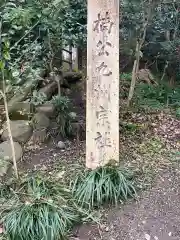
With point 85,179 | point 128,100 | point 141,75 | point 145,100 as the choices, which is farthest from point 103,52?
point 141,75

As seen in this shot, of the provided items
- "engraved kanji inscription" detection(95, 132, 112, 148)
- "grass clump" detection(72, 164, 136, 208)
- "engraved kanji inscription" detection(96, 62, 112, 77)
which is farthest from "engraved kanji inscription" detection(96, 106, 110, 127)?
"grass clump" detection(72, 164, 136, 208)

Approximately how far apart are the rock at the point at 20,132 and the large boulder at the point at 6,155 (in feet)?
0.52

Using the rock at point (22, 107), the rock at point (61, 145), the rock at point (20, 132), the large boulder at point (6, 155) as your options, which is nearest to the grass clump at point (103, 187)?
the large boulder at point (6, 155)

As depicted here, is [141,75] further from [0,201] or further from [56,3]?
[0,201]

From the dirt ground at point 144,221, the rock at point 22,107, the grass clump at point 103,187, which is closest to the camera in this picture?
the dirt ground at point 144,221

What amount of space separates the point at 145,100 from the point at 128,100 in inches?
24.1

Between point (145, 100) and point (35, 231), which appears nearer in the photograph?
point (35, 231)

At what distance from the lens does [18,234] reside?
338 centimetres

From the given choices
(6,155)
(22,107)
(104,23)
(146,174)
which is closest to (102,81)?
(104,23)

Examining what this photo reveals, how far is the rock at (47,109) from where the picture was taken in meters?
5.80

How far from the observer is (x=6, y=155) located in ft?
15.7

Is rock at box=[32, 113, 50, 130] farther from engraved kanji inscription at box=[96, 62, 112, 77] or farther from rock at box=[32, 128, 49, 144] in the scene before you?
engraved kanji inscription at box=[96, 62, 112, 77]

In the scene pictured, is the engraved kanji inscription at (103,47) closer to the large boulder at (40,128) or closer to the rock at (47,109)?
the large boulder at (40,128)

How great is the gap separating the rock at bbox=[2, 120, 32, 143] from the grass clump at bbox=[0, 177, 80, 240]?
58.4 inches
